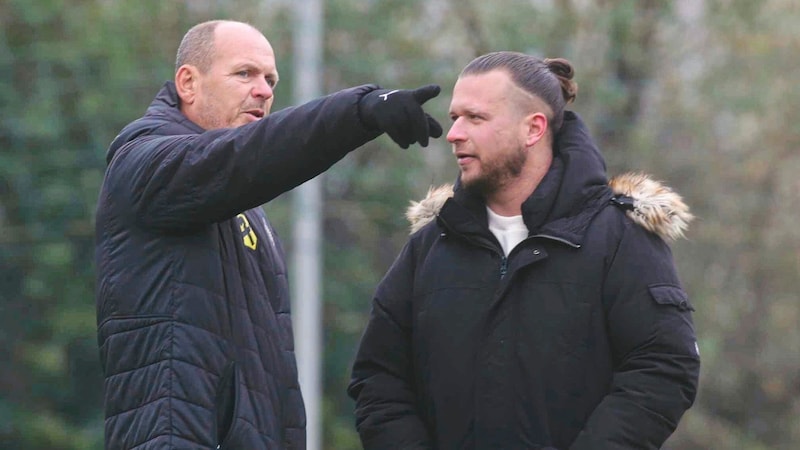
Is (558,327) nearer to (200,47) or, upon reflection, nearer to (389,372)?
(389,372)

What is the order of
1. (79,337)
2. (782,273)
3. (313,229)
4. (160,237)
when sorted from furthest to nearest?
(782,273) < (79,337) < (313,229) < (160,237)

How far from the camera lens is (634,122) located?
15.2 meters

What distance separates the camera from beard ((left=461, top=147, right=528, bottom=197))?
4234mm

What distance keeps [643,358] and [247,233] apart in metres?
1.20

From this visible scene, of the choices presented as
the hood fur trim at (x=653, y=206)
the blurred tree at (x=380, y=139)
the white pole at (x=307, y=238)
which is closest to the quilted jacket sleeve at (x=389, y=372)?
the hood fur trim at (x=653, y=206)

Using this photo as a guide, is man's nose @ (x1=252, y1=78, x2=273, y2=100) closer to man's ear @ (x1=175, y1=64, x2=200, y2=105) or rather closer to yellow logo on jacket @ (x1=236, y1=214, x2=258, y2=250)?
man's ear @ (x1=175, y1=64, x2=200, y2=105)

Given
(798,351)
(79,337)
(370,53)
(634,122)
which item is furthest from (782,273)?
(79,337)

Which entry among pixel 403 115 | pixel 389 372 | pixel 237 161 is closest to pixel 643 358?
pixel 389 372

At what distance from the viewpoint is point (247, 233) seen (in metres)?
A: 4.27

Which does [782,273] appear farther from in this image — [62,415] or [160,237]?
[160,237]

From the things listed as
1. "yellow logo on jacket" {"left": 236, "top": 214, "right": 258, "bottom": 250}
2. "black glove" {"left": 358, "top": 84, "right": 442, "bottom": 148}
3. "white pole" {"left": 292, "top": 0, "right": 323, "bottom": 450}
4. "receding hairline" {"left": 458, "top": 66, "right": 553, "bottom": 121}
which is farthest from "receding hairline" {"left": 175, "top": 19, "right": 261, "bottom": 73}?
"white pole" {"left": 292, "top": 0, "right": 323, "bottom": 450}

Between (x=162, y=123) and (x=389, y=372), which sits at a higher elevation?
(x=162, y=123)

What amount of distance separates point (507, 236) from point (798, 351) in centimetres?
1245

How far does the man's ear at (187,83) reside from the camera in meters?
4.31
